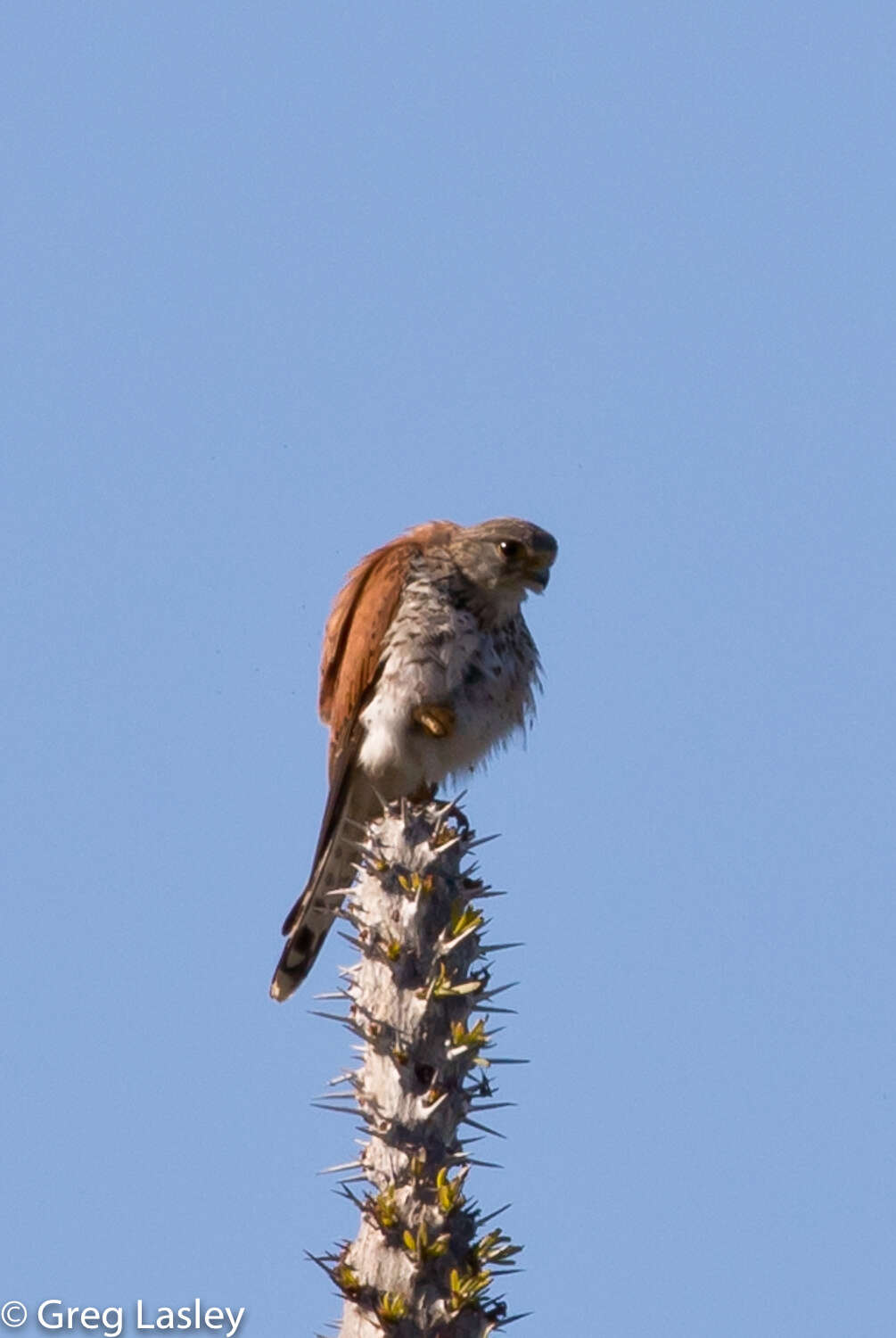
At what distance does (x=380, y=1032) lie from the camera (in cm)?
419

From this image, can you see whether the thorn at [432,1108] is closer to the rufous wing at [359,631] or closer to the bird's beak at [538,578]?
the rufous wing at [359,631]

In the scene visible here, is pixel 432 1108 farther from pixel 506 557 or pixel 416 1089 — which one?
pixel 506 557

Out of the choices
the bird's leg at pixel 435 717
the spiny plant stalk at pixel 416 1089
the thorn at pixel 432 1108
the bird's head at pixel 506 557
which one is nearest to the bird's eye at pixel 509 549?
the bird's head at pixel 506 557

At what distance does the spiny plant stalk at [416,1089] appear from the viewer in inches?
153

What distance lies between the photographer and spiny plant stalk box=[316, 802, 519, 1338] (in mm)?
3893

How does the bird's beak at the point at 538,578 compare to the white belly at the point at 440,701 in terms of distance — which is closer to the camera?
the white belly at the point at 440,701

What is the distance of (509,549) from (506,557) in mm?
34

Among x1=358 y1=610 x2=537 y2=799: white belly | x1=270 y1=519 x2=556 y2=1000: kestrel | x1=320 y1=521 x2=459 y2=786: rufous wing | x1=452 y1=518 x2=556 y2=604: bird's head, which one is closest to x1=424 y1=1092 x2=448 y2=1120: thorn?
x1=270 y1=519 x2=556 y2=1000: kestrel

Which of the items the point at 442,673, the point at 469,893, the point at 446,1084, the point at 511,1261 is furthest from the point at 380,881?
the point at 442,673

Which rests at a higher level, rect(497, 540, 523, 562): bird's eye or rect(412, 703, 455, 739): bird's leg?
rect(497, 540, 523, 562): bird's eye

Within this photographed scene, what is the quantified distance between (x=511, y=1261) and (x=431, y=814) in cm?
120

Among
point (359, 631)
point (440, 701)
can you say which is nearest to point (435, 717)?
point (440, 701)

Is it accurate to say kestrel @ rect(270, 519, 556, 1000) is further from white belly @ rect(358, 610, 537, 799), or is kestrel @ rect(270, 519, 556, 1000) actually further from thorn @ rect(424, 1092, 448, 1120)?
thorn @ rect(424, 1092, 448, 1120)

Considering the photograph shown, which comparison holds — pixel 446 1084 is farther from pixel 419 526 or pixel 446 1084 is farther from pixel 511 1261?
pixel 419 526
